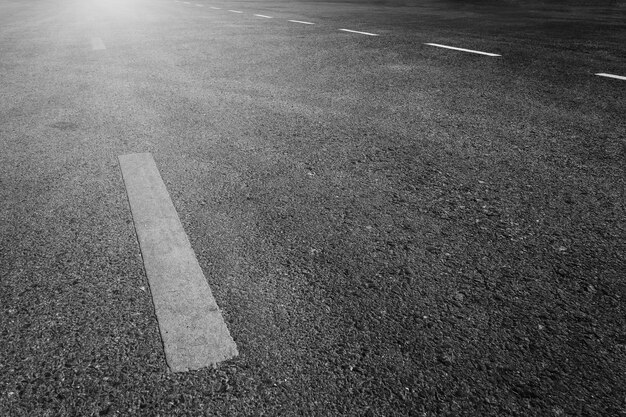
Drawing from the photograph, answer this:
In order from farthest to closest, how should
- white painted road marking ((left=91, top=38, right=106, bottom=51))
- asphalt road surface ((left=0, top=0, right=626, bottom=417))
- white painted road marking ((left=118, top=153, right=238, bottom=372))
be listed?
white painted road marking ((left=91, top=38, right=106, bottom=51)) → white painted road marking ((left=118, top=153, right=238, bottom=372)) → asphalt road surface ((left=0, top=0, right=626, bottom=417))

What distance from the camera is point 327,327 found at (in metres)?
1.86

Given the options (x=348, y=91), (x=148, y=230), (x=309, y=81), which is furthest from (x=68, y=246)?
(x=309, y=81)

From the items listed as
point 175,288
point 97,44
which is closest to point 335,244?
point 175,288

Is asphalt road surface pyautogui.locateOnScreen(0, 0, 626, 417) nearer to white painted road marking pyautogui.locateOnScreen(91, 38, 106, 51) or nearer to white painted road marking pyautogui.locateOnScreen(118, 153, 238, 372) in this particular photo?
white painted road marking pyautogui.locateOnScreen(118, 153, 238, 372)

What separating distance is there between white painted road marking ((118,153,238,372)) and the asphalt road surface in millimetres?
47

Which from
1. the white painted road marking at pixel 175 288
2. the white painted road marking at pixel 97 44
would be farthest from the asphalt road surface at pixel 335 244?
the white painted road marking at pixel 97 44

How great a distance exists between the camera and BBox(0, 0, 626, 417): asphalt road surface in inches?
63.4

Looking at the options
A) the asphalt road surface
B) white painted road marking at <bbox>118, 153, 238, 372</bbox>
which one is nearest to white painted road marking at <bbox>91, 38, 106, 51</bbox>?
the asphalt road surface

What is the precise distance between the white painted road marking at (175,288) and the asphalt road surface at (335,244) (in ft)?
0.15

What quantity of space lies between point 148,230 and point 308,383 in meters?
1.30

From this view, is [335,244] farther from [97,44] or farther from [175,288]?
[97,44]

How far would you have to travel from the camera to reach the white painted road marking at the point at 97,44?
8212mm

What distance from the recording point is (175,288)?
208 centimetres

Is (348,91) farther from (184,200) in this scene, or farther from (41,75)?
(41,75)
